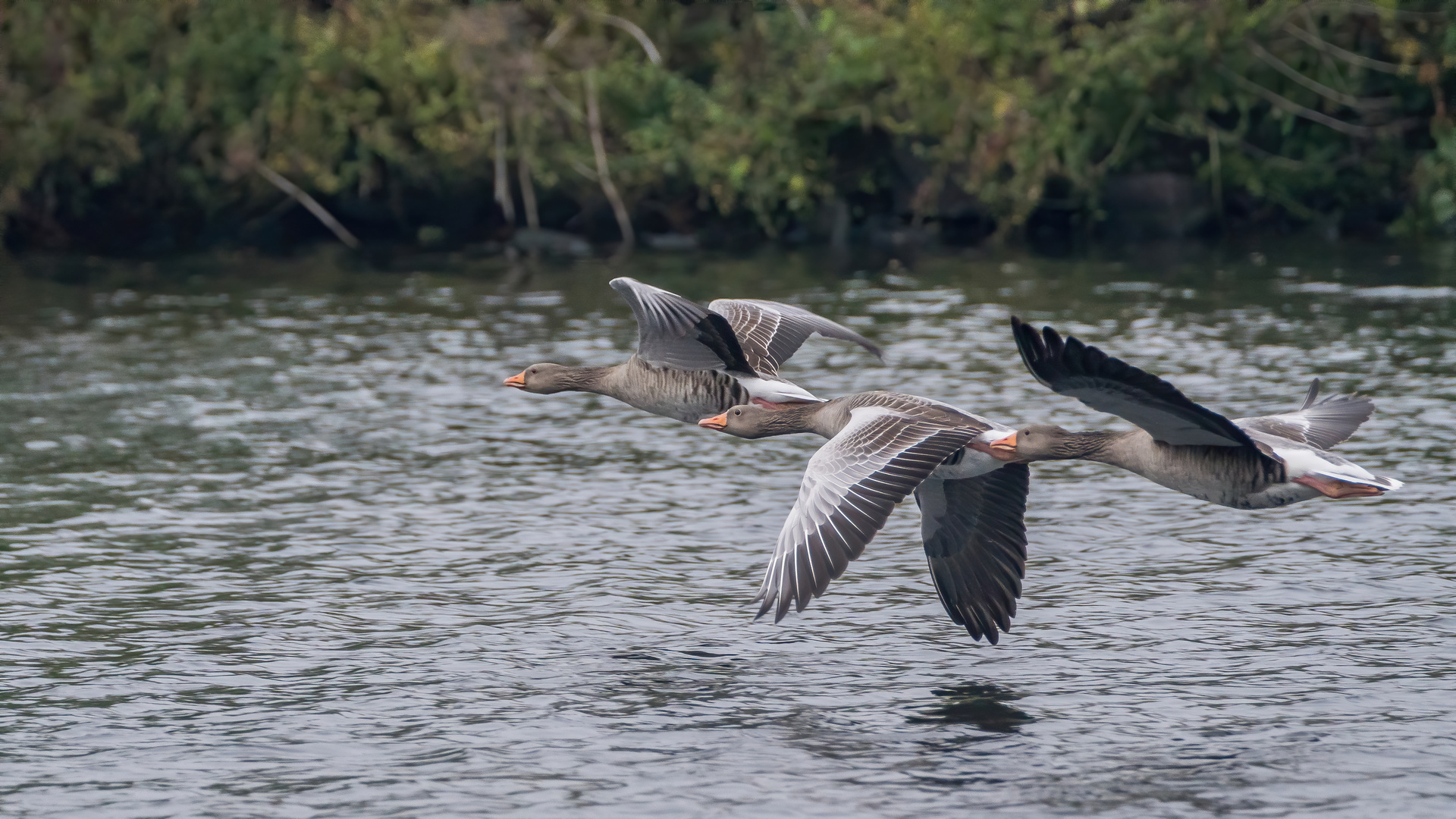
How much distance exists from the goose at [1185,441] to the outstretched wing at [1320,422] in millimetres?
11

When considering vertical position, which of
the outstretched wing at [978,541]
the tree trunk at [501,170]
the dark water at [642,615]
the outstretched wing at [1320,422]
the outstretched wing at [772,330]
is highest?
the tree trunk at [501,170]

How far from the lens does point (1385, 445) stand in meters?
22.4

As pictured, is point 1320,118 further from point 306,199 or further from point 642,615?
point 642,615

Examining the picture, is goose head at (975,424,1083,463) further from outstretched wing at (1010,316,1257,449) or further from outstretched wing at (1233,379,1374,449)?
outstretched wing at (1233,379,1374,449)

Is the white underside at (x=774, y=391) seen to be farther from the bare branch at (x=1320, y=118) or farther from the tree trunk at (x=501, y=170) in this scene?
the tree trunk at (x=501, y=170)

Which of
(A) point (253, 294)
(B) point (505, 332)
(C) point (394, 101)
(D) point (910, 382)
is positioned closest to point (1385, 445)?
(D) point (910, 382)

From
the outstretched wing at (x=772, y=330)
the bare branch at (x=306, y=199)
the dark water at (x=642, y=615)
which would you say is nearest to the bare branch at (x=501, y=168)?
the bare branch at (x=306, y=199)

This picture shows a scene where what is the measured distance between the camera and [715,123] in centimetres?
4850

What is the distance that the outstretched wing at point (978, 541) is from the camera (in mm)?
14648

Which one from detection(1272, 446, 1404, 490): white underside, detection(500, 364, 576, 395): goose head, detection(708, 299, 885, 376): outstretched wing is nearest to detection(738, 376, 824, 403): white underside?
detection(708, 299, 885, 376): outstretched wing

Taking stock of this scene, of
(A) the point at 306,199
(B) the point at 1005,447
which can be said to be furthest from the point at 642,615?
(A) the point at 306,199

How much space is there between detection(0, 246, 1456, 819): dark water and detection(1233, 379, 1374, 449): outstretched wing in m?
1.79

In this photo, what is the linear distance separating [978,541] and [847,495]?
2460mm

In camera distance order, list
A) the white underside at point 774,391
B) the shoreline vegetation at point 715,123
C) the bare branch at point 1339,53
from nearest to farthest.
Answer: the white underside at point 774,391, the bare branch at point 1339,53, the shoreline vegetation at point 715,123
